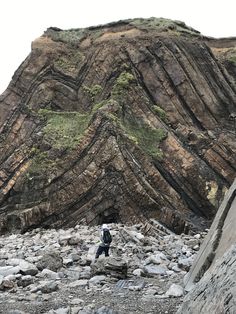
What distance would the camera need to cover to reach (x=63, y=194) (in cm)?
1767

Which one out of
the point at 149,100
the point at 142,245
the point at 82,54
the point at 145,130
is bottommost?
the point at 142,245

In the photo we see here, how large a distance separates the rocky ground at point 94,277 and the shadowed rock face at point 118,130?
4823 millimetres

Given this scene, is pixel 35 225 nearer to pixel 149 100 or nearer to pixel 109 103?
pixel 109 103

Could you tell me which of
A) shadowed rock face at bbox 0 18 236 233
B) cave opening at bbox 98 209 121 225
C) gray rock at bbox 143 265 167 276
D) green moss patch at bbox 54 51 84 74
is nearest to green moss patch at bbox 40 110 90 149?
shadowed rock face at bbox 0 18 236 233

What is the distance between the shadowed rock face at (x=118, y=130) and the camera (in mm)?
17719

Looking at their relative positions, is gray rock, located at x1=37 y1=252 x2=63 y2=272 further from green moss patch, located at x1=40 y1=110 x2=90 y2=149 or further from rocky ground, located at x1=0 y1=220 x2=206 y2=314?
green moss patch, located at x1=40 y1=110 x2=90 y2=149

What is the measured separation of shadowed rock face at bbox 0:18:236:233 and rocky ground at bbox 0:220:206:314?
4.82 metres

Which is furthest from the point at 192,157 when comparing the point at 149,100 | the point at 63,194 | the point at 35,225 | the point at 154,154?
the point at 35,225

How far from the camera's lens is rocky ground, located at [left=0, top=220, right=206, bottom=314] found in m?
6.73

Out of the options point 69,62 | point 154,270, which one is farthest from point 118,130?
point 154,270

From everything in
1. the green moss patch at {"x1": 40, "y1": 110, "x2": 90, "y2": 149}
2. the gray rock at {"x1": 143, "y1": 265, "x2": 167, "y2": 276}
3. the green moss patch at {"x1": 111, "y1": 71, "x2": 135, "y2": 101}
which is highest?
the green moss patch at {"x1": 111, "y1": 71, "x2": 135, "y2": 101}

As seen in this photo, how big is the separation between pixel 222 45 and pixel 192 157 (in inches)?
413

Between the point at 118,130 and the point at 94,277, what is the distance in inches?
421

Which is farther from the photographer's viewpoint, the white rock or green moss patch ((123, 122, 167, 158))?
green moss patch ((123, 122, 167, 158))
